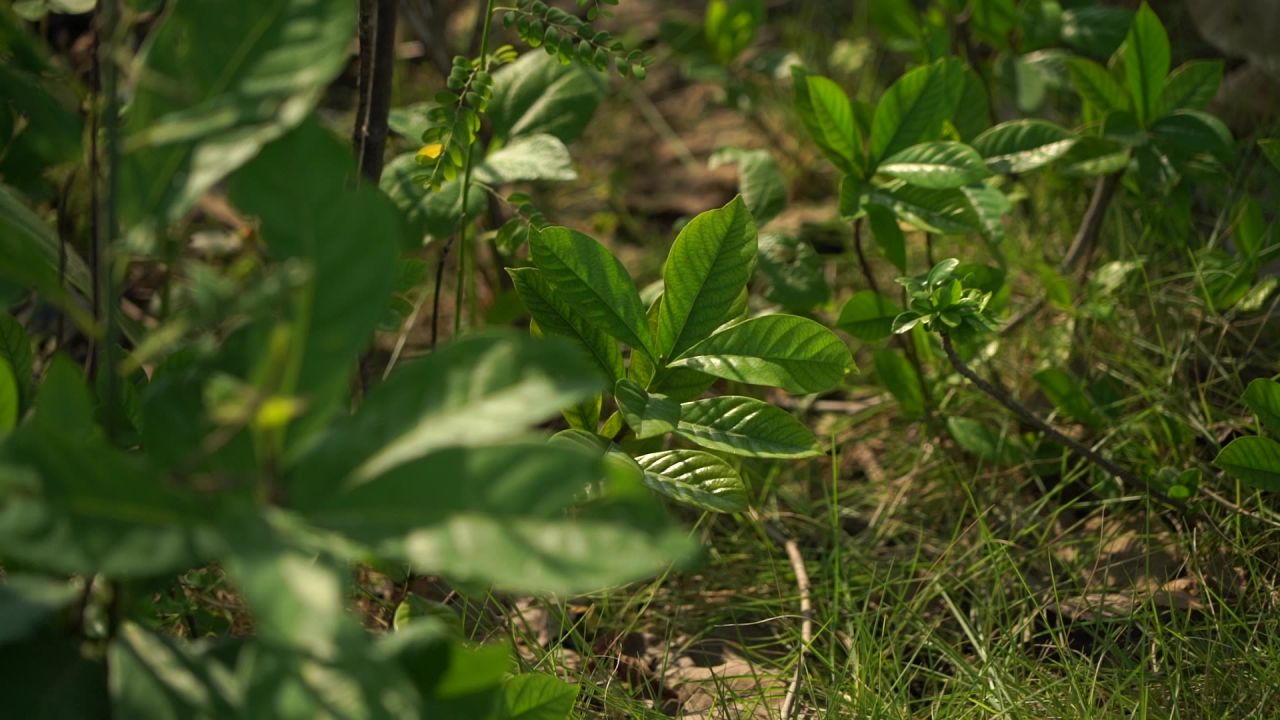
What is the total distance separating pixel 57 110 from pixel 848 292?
1669 mm

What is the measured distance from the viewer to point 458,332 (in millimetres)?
1415

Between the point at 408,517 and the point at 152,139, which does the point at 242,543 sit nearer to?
the point at 408,517

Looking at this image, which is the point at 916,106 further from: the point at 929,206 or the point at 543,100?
the point at 543,100

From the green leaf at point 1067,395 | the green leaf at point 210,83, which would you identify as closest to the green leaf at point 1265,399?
the green leaf at point 1067,395

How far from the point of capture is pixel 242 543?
670 mm

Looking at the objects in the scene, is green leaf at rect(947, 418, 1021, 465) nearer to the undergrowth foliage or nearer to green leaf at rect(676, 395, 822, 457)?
the undergrowth foliage

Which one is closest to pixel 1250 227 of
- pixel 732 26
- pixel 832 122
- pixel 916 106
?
pixel 916 106

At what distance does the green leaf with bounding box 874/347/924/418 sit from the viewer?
176 centimetres

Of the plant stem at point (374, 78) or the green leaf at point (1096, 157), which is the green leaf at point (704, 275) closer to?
the plant stem at point (374, 78)

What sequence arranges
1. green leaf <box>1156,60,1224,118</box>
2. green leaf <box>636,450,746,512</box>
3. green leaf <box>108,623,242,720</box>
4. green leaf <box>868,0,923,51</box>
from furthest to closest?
green leaf <box>868,0,923,51</box> → green leaf <box>1156,60,1224,118</box> → green leaf <box>636,450,746,512</box> → green leaf <box>108,623,242,720</box>

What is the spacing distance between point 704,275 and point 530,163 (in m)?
0.44

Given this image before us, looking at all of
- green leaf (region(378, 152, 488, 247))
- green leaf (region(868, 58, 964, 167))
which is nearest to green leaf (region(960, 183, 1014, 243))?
green leaf (region(868, 58, 964, 167))

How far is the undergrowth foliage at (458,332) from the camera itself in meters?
0.68

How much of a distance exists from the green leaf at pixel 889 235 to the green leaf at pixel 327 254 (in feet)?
3.44
